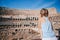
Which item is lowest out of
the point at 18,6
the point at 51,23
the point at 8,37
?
the point at 8,37

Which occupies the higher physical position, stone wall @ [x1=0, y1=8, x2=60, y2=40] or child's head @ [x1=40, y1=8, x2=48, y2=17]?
child's head @ [x1=40, y1=8, x2=48, y2=17]

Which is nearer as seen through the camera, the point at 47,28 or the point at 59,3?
the point at 47,28

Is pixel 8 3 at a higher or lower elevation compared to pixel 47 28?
higher

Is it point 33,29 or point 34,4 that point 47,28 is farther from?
point 34,4

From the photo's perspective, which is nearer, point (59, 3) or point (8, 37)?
point (8, 37)

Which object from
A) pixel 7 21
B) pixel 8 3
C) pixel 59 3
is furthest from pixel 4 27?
pixel 59 3

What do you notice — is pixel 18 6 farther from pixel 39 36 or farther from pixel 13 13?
pixel 39 36

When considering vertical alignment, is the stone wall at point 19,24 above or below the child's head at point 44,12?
below

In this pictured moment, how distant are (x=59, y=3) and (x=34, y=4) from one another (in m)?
0.31

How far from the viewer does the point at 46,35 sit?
7.11 ft

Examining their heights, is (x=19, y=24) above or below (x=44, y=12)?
below

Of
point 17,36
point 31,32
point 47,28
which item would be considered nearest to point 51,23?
point 47,28

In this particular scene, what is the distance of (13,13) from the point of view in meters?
2.26

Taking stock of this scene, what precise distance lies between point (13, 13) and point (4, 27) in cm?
20
